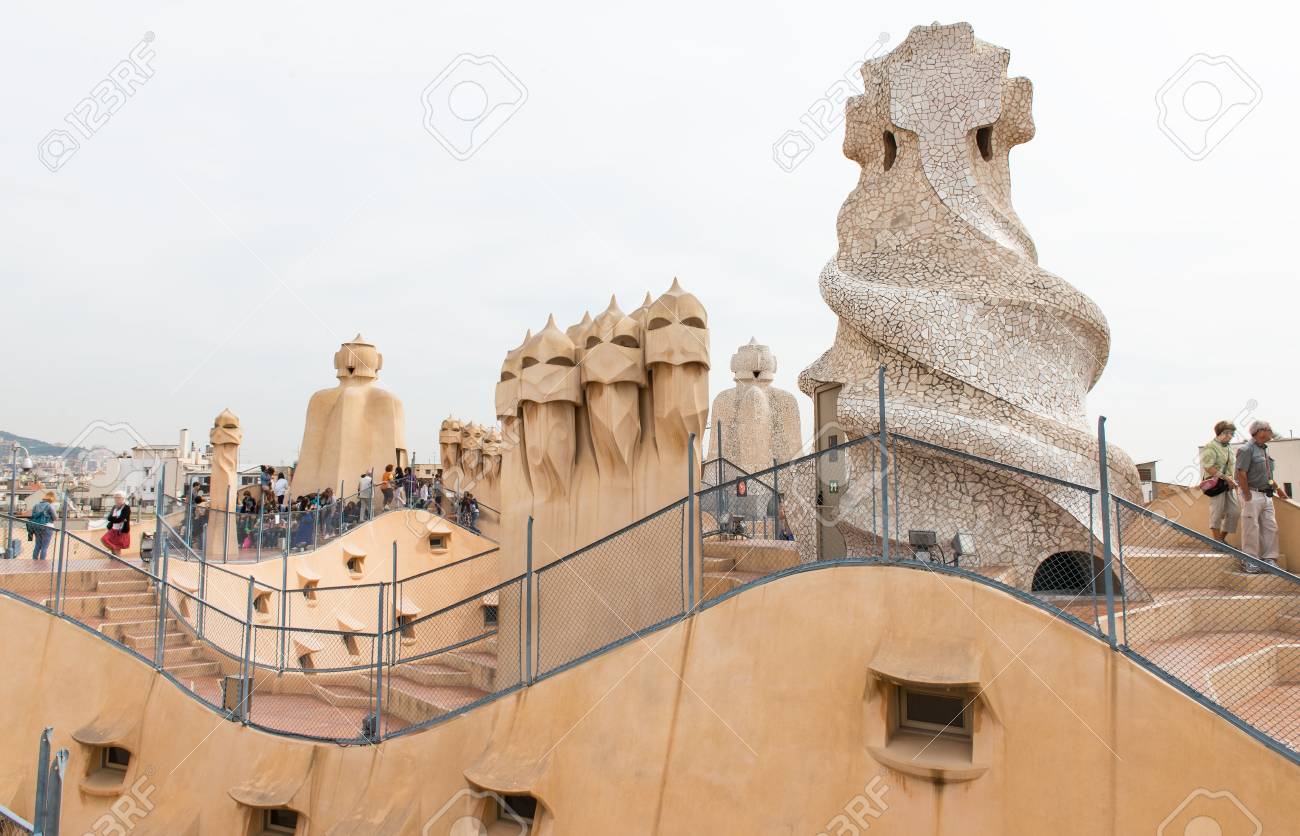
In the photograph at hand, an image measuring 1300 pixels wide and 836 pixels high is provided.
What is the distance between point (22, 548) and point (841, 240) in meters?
15.1

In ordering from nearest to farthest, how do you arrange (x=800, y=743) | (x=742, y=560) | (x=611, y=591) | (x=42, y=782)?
(x=800, y=743)
(x=42, y=782)
(x=611, y=591)
(x=742, y=560)

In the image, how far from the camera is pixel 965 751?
5176 mm

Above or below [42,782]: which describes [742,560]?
above

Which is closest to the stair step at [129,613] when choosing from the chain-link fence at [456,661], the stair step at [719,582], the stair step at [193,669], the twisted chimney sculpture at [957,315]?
the stair step at [193,669]

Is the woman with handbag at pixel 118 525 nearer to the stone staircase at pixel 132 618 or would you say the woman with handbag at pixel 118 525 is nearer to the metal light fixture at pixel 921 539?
the stone staircase at pixel 132 618

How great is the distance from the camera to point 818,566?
5.86 metres

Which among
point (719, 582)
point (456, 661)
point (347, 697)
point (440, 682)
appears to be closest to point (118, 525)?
point (347, 697)

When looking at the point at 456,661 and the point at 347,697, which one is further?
the point at 456,661

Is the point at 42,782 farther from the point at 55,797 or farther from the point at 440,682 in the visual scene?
the point at 440,682

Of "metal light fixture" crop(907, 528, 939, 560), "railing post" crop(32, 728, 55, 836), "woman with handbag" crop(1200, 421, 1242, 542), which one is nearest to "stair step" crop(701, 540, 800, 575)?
"metal light fixture" crop(907, 528, 939, 560)

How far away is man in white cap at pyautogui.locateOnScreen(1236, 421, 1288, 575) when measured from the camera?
23.2 feet

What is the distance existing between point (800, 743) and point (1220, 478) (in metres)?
4.66

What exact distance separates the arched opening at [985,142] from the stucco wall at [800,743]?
5.36 m

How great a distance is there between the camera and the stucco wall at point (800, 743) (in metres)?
4.61
